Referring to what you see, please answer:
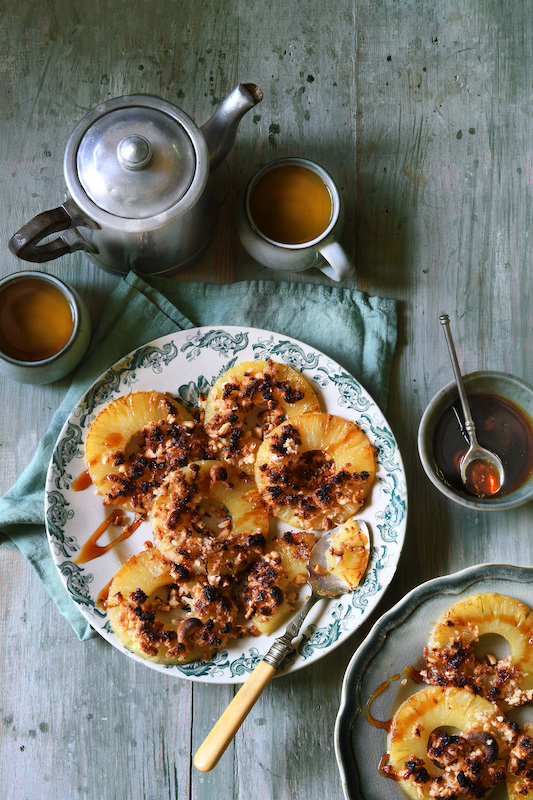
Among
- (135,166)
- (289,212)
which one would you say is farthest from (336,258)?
(135,166)

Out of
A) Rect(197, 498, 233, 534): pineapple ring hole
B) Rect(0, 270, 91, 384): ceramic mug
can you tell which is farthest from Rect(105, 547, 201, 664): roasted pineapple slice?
Rect(0, 270, 91, 384): ceramic mug

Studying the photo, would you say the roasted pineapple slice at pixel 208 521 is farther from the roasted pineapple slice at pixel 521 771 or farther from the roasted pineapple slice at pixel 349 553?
the roasted pineapple slice at pixel 521 771

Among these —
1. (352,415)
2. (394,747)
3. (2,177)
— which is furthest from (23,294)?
(394,747)

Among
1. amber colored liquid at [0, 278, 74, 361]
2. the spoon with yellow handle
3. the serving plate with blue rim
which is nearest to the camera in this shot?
the spoon with yellow handle

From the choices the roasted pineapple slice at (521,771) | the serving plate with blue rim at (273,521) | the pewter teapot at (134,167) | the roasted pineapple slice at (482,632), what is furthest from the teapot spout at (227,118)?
the roasted pineapple slice at (521,771)

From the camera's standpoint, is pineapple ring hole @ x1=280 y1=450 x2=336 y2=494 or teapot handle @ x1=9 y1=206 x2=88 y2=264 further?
pineapple ring hole @ x1=280 y1=450 x2=336 y2=494

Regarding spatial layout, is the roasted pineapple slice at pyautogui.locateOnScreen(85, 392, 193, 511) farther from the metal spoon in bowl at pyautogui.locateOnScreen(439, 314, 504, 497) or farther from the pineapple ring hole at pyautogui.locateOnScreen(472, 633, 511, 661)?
the pineapple ring hole at pyautogui.locateOnScreen(472, 633, 511, 661)

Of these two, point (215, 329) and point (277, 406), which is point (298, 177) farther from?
point (277, 406)
